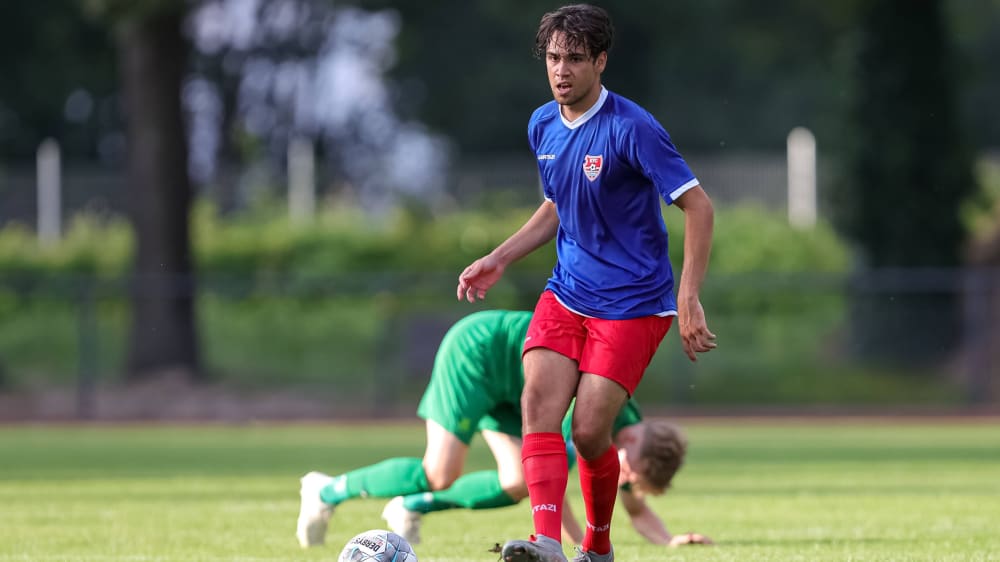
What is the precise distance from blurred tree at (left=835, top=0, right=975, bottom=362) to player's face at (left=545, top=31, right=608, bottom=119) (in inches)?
806

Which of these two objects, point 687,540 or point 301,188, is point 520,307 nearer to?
point 301,188

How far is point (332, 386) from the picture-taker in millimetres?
25797

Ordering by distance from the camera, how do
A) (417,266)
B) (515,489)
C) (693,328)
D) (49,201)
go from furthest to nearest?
(49,201)
(417,266)
(515,489)
(693,328)

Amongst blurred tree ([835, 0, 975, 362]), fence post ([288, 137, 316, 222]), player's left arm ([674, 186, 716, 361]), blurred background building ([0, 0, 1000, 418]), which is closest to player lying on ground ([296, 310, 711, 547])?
player's left arm ([674, 186, 716, 361])

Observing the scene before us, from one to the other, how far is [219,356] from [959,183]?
1225 cm

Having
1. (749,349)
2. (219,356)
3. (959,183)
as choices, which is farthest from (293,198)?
(959,183)

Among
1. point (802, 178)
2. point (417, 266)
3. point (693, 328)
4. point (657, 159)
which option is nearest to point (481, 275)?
point (657, 159)

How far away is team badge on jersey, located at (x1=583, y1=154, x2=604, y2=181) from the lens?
6.39 meters

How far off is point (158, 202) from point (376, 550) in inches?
747

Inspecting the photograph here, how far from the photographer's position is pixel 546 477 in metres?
6.36

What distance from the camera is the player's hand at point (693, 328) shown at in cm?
613

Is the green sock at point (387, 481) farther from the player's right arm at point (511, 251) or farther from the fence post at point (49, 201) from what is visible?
the fence post at point (49, 201)

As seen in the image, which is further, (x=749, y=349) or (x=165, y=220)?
(x=749, y=349)

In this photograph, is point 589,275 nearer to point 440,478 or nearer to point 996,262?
point 440,478
